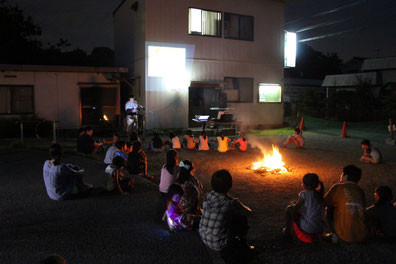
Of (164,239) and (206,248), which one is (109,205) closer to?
(164,239)

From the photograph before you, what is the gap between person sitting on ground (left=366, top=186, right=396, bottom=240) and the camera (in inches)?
187

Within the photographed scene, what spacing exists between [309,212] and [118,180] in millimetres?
4089

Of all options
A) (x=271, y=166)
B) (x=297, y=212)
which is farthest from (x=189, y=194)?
(x=271, y=166)

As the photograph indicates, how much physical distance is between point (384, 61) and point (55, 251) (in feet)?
118

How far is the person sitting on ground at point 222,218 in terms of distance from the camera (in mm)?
4133

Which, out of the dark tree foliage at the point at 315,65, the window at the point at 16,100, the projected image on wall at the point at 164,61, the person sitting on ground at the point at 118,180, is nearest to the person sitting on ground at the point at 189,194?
the person sitting on ground at the point at 118,180

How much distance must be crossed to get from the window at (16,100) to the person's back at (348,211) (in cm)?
1575

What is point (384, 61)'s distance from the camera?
1303 inches

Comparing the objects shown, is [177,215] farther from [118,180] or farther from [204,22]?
[204,22]

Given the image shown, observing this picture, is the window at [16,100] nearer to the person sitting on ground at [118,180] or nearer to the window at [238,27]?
the window at [238,27]

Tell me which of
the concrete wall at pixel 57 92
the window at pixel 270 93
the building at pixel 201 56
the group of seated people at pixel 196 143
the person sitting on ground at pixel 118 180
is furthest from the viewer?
the window at pixel 270 93

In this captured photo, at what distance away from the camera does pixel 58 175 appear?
6.45m

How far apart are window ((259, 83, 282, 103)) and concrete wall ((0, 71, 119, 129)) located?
9.69 m

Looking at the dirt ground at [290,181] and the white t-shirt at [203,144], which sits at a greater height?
the white t-shirt at [203,144]
